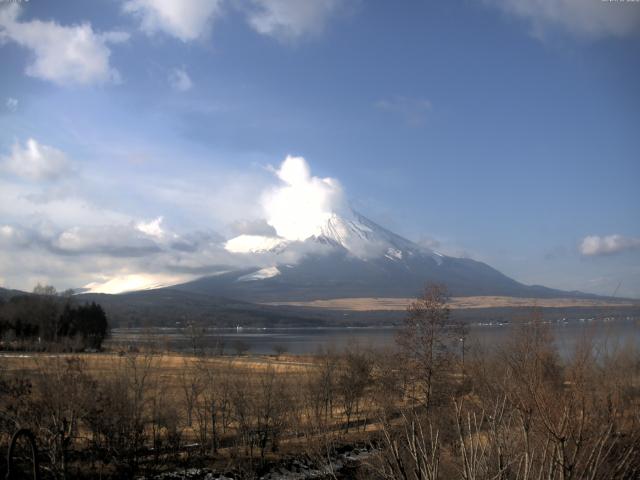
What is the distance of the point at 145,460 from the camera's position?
19.2 meters

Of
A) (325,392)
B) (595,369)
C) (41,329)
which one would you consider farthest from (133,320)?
(595,369)

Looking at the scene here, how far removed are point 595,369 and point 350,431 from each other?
41.7ft

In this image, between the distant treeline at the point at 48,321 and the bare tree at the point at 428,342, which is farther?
the distant treeline at the point at 48,321

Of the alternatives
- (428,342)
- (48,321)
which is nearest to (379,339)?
(48,321)

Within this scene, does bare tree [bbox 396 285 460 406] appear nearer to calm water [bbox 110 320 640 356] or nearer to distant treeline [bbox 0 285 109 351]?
calm water [bbox 110 320 640 356]

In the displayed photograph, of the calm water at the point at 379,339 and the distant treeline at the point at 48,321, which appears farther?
the distant treeline at the point at 48,321

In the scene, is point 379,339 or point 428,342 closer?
point 428,342

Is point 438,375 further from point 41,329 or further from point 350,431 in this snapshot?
point 41,329

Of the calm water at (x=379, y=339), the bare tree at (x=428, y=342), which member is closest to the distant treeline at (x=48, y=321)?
the calm water at (x=379, y=339)

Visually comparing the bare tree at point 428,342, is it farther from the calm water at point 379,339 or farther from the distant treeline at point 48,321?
the distant treeline at point 48,321

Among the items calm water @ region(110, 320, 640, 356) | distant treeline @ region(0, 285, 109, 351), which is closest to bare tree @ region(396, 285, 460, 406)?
calm water @ region(110, 320, 640, 356)

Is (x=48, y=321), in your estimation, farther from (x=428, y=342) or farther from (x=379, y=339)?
(x=428, y=342)

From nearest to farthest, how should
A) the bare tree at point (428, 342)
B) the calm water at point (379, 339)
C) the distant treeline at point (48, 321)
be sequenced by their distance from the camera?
the calm water at point (379, 339), the bare tree at point (428, 342), the distant treeline at point (48, 321)

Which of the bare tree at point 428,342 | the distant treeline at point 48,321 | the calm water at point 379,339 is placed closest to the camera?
the calm water at point 379,339
